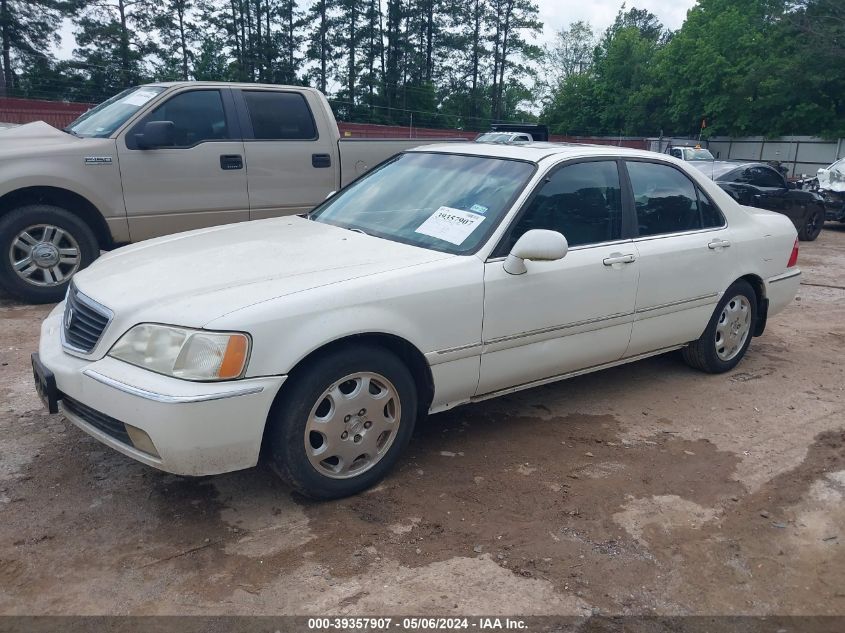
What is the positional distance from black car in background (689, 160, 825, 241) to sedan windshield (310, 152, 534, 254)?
9647 mm

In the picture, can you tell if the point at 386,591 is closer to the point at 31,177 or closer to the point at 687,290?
the point at 687,290

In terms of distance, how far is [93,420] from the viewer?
3166 mm

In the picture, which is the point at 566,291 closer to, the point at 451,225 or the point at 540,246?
the point at 540,246

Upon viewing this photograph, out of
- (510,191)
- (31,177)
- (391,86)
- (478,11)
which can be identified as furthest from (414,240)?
(478,11)

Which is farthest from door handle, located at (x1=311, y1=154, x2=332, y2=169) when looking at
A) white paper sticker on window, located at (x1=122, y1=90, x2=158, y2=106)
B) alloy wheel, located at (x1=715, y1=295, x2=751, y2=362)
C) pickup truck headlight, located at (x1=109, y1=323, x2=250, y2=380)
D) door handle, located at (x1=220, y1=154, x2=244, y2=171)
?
pickup truck headlight, located at (x1=109, y1=323, x2=250, y2=380)

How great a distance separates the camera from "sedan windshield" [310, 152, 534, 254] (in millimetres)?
3865

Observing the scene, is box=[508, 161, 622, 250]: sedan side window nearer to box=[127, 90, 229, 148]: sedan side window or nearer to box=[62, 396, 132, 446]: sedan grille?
box=[62, 396, 132, 446]: sedan grille

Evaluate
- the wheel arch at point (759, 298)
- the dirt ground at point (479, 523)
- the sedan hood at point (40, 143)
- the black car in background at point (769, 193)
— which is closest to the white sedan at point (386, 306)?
the wheel arch at point (759, 298)

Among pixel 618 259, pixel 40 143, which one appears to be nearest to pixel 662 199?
pixel 618 259

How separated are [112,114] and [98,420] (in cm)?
476

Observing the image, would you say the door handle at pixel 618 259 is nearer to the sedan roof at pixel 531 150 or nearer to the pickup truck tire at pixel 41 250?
the sedan roof at pixel 531 150

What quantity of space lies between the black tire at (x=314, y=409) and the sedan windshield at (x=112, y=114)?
15.2 feet

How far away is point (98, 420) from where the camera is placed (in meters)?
3.14

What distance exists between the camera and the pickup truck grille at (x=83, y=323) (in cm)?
317
